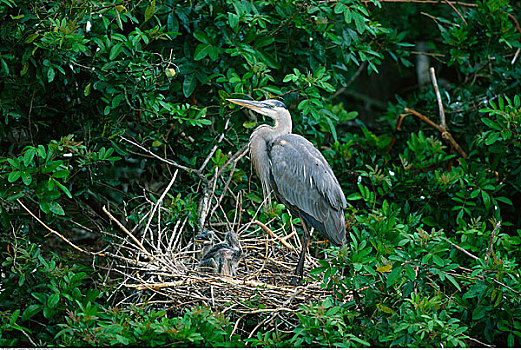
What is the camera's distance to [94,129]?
174 inches

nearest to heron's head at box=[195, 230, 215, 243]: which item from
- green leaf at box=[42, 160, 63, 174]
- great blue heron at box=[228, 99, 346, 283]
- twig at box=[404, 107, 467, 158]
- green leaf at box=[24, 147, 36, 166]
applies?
great blue heron at box=[228, 99, 346, 283]

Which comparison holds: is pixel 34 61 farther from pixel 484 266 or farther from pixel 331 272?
pixel 484 266

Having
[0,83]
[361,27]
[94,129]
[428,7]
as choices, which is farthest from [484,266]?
[428,7]

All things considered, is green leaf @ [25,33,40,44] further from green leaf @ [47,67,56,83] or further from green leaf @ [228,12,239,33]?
green leaf @ [228,12,239,33]

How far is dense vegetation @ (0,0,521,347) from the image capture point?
3.42 meters

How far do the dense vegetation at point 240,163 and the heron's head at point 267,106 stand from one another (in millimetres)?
114

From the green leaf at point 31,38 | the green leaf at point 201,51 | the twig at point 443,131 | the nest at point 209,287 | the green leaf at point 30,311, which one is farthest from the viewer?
the twig at point 443,131

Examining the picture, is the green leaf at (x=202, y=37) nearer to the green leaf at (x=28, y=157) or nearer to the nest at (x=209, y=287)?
the nest at (x=209, y=287)

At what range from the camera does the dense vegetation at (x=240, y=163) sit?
342 cm

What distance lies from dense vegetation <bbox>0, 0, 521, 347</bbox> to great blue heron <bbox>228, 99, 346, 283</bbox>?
148mm

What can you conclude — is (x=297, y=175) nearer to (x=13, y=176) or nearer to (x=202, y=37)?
(x=202, y=37)

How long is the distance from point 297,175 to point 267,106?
48cm

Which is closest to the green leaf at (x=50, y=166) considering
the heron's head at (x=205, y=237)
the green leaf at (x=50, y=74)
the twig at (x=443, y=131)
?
the green leaf at (x=50, y=74)

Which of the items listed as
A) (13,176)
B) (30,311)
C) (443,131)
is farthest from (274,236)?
(443,131)
